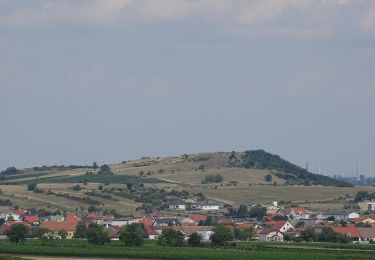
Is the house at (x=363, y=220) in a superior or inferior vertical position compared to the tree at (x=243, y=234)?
superior

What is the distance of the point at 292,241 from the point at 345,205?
52309 mm

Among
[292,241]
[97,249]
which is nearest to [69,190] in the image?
[292,241]

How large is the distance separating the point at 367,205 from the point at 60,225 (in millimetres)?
56019

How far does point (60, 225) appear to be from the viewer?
117 meters

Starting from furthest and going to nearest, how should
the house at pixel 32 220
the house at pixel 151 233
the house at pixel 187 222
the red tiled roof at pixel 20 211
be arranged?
the red tiled roof at pixel 20 211 < the house at pixel 32 220 < the house at pixel 187 222 < the house at pixel 151 233

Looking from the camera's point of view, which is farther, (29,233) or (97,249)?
(29,233)

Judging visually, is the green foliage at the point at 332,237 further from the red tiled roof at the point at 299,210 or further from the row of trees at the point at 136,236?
the red tiled roof at the point at 299,210

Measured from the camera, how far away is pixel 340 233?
108 metres

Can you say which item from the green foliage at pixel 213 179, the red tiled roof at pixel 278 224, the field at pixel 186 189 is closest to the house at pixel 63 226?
the red tiled roof at pixel 278 224

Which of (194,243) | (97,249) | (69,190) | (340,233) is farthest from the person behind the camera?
(69,190)

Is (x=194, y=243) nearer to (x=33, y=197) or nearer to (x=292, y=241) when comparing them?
(x=292, y=241)

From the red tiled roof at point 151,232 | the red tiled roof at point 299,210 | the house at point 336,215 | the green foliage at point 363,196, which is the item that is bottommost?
the red tiled roof at point 151,232

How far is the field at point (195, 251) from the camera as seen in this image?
3081 inches

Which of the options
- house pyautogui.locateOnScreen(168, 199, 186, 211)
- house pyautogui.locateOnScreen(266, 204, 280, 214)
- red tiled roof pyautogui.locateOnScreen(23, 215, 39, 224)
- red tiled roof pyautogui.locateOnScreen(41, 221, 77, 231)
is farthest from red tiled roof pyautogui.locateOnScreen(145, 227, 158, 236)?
house pyautogui.locateOnScreen(168, 199, 186, 211)
